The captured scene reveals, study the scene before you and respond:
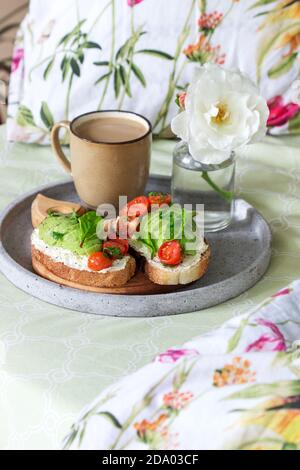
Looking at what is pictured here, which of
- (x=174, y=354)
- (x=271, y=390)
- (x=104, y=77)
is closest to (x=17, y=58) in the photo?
(x=104, y=77)

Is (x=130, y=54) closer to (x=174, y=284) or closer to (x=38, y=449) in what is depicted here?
(x=174, y=284)

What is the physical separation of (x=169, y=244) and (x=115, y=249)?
0.07m

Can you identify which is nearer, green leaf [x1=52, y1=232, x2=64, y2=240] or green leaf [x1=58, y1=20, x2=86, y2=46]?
green leaf [x1=52, y1=232, x2=64, y2=240]

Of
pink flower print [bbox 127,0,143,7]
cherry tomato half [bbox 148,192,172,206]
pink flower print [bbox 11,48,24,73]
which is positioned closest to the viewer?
cherry tomato half [bbox 148,192,172,206]

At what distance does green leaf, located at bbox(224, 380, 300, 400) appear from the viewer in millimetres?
822

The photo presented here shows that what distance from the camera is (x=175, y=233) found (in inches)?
44.6

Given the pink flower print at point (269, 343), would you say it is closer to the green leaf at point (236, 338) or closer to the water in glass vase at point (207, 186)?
the green leaf at point (236, 338)

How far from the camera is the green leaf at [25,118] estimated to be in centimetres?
157

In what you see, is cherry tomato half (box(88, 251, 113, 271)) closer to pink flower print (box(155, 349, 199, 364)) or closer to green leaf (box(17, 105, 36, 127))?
pink flower print (box(155, 349, 199, 364))

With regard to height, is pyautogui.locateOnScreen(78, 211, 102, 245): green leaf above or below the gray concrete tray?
above

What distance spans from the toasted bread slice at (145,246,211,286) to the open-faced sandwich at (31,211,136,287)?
1.2 inches

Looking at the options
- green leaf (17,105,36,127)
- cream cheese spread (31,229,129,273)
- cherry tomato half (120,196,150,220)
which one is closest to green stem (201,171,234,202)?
cherry tomato half (120,196,150,220)

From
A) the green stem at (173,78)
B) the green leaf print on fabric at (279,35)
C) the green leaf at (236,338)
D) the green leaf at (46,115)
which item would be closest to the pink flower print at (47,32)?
the green leaf at (46,115)

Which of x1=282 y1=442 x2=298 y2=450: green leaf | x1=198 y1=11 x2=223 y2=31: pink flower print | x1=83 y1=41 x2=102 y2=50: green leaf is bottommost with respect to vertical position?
x1=282 y1=442 x2=298 y2=450: green leaf
